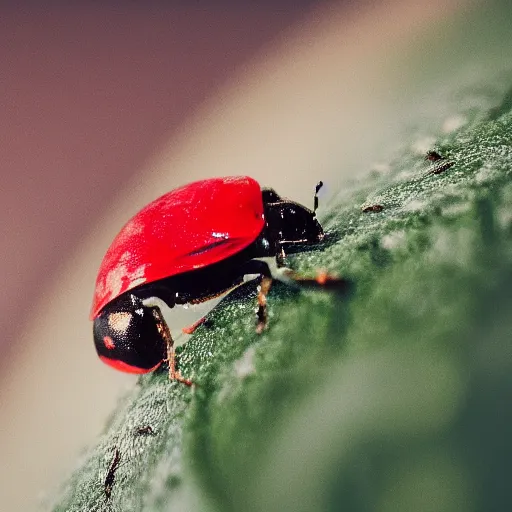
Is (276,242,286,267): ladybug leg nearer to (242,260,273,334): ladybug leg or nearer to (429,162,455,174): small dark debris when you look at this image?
(242,260,273,334): ladybug leg

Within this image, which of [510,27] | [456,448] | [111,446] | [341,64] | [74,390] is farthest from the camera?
[341,64]

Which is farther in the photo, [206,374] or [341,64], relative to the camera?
[341,64]

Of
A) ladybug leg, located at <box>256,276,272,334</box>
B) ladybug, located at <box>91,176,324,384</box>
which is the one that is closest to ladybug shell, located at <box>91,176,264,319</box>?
ladybug, located at <box>91,176,324,384</box>

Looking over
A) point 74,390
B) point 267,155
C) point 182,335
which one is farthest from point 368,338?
point 267,155

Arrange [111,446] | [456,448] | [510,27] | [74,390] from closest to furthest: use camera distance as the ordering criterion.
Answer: [456,448]
[111,446]
[510,27]
[74,390]

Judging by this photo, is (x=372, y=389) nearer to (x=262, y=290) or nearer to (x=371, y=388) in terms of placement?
(x=371, y=388)

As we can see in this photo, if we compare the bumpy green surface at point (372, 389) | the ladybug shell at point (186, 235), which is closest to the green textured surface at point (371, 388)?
the bumpy green surface at point (372, 389)

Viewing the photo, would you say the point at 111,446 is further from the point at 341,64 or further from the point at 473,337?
the point at 341,64

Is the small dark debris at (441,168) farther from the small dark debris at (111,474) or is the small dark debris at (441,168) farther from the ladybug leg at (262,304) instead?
the small dark debris at (111,474)
